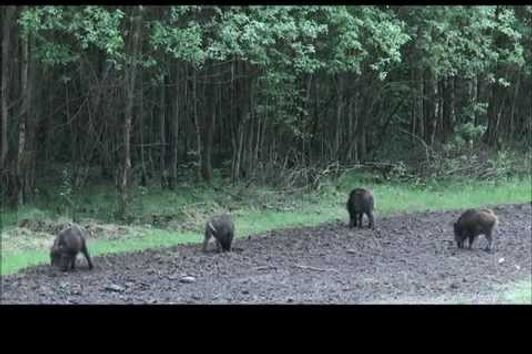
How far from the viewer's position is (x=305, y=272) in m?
12.4

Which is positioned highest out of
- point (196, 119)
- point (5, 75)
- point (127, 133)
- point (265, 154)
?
point (5, 75)

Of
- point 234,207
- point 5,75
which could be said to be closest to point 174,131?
point 234,207

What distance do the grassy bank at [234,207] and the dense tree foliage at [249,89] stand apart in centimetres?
72

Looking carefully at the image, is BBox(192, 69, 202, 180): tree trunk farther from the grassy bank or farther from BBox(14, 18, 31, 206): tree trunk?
BBox(14, 18, 31, 206): tree trunk

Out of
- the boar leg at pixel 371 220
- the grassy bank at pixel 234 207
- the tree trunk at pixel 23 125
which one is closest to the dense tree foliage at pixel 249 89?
the tree trunk at pixel 23 125

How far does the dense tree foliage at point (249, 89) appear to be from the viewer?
660 inches

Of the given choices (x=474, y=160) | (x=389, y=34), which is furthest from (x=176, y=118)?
(x=474, y=160)

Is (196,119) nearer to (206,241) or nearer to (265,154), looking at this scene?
(265,154)

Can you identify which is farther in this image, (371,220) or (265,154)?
(265,154)

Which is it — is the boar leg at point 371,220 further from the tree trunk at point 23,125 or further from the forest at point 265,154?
the tree trunk at point 23,125

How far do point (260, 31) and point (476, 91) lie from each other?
980cm

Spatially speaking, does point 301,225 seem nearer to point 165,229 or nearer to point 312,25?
point 165,229

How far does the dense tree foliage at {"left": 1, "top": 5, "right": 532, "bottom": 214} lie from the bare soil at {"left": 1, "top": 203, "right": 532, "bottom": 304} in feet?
12.5

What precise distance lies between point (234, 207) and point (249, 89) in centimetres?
383
